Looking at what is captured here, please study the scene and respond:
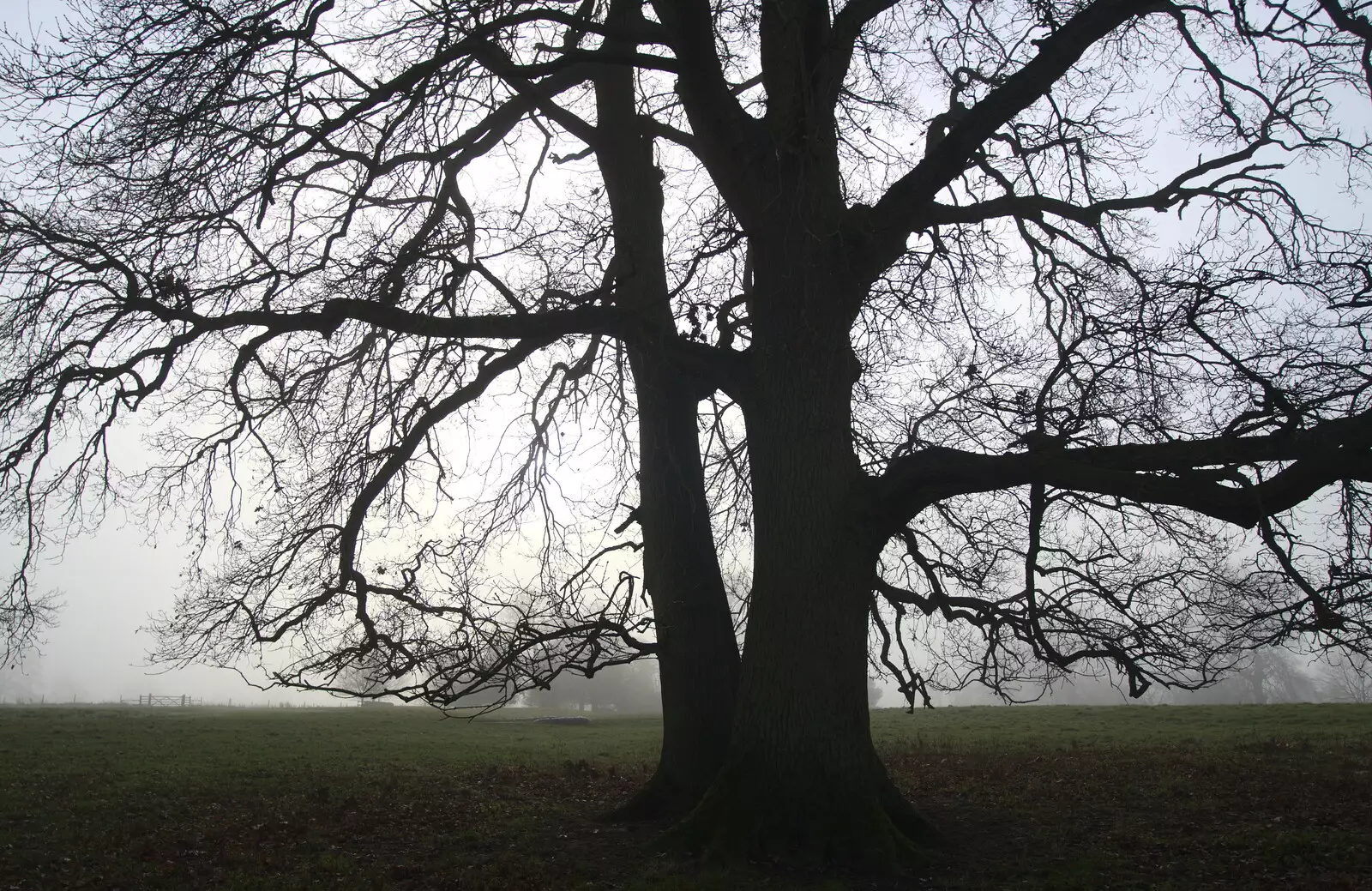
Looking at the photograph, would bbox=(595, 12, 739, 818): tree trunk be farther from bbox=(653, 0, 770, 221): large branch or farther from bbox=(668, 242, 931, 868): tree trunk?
bbox=(668, 242, 931, 868): tree trunk

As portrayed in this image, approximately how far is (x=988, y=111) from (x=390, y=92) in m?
5.22

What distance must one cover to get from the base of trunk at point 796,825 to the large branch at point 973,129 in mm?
4768

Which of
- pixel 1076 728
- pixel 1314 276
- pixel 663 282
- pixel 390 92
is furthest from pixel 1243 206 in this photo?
pixel 1076 728

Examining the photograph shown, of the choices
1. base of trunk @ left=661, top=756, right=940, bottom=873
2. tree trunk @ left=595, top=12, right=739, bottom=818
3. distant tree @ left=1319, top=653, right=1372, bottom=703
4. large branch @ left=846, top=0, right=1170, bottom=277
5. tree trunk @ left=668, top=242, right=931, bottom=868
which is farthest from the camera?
distant tree @ left=1319, top=653, right=1372, bottom=703

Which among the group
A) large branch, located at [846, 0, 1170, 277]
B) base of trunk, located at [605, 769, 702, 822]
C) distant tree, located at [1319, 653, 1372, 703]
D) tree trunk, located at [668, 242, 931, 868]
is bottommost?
distant tree, located at [1319, 653, 1372, 703]

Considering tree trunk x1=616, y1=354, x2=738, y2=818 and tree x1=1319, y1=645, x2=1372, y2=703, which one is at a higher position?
tree trunk x1=616, y1=354, x2=738, y2=818

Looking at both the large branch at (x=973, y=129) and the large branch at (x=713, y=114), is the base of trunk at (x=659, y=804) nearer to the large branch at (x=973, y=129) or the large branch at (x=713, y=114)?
the large branch at (x=973, y=129)

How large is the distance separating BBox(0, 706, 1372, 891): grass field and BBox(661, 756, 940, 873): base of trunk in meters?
0.25

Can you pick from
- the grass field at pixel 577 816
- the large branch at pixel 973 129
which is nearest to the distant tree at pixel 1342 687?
the grass field at pixel 577 816

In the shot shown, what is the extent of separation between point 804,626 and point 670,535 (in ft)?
7.72

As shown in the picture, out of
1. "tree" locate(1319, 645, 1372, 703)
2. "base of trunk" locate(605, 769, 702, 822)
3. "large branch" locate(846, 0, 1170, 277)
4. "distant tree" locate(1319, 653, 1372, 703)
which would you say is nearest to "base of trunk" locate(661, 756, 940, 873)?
"base of trunk" locate(605, 769, 702, 822)

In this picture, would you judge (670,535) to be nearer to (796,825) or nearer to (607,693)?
(796,825)

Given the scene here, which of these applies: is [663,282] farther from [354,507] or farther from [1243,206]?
[1243,206]

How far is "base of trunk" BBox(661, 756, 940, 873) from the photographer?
24.8 ft
